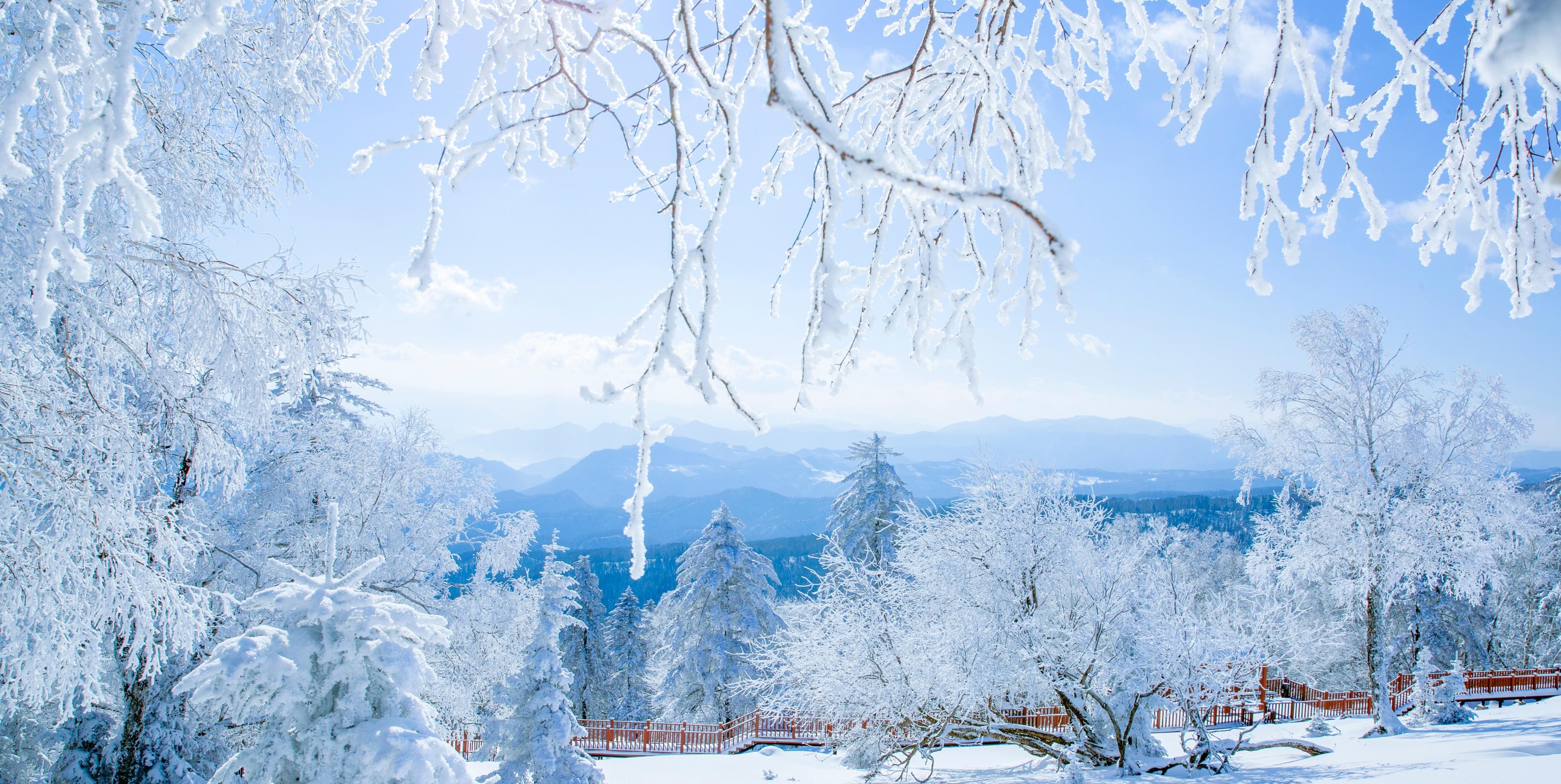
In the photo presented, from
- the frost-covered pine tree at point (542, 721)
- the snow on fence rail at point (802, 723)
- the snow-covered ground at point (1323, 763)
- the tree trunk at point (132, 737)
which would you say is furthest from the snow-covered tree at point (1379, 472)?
the tree trunk at point (132, 737)

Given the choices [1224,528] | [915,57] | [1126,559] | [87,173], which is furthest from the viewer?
[1224,528]

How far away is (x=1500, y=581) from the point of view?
447 inches

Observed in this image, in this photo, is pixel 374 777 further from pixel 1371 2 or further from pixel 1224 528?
pixel 1224 528

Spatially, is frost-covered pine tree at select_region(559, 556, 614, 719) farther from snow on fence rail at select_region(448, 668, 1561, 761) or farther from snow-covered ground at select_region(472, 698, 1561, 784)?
snow-covered ground at select_region(472, 698, 1561, 784)

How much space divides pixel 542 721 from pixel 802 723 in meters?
7.92

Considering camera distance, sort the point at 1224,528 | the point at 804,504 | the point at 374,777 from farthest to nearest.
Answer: the point at 804,504
the point at 1224,528
the point at 374,777

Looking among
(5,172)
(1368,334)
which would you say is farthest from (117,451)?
(1368,334)

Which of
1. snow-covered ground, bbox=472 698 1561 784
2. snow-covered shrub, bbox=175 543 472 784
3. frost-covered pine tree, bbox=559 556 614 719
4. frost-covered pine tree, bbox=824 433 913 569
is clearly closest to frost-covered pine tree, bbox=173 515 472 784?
snow-covered shrub, bbox=175 543 472 784

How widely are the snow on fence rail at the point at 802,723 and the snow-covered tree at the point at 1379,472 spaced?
444 centimetres

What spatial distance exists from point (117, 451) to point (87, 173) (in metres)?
3.43

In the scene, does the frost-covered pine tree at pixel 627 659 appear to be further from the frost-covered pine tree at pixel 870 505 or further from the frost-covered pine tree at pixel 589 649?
the frost-covered pine tree at pixel 870 505

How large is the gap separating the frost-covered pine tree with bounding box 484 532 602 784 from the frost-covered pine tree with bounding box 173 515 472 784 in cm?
462

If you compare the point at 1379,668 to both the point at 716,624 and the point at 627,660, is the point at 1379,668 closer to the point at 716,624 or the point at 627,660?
the point at 716,624

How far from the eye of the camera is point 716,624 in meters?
20.8
